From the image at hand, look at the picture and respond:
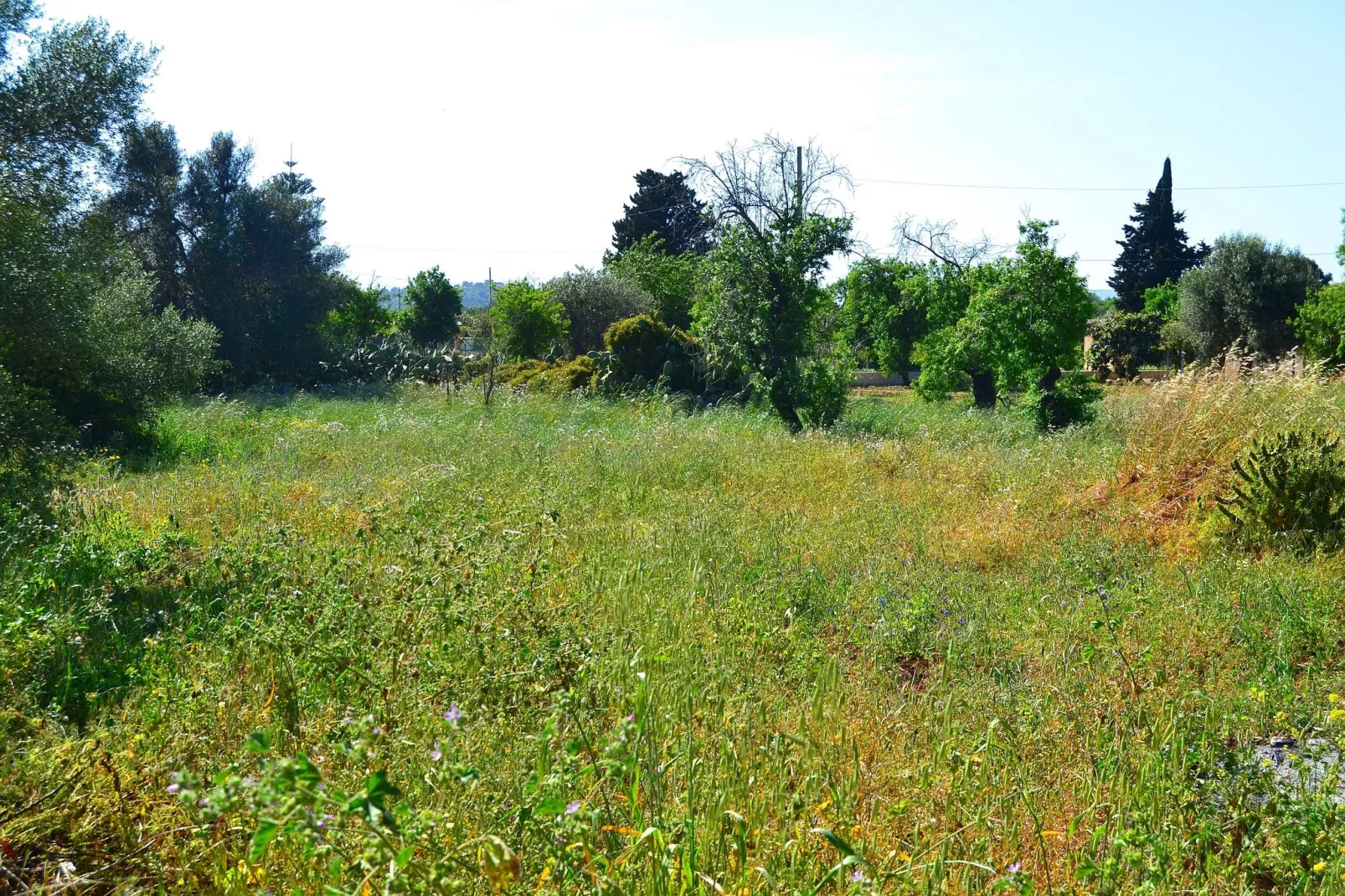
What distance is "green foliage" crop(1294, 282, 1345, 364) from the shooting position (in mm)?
25500

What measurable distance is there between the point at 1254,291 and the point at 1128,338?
6251 mm

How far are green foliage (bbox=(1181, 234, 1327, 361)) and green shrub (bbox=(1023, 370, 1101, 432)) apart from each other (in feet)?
52.9

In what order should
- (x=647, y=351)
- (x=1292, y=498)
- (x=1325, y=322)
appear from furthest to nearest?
(x=1325, y=322), (x=647, y=351), (x=1292, y=498)

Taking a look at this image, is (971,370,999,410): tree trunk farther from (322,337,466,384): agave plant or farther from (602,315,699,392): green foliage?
(322,337,466,384): agave plant

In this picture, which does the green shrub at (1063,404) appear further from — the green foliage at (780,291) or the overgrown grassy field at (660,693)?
the overgrown grassy field at (660,693)

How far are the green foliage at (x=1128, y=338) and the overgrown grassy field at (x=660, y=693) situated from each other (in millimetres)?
28317

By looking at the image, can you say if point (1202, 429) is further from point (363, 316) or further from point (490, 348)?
point (363, 316)

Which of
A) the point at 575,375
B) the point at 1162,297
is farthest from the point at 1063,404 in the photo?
the point at 1162,297

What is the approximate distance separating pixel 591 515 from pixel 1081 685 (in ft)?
14.9

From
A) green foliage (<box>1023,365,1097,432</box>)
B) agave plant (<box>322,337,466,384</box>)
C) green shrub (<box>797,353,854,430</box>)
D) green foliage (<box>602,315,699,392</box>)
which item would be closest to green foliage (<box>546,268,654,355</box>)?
agave plant (<box>322,337,466,384</box>)

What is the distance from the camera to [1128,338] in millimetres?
34875

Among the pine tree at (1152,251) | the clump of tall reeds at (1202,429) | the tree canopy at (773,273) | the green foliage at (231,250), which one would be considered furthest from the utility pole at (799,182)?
the pine tree at (1152,251)

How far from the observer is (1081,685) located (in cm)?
402

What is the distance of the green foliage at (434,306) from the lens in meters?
40.3
